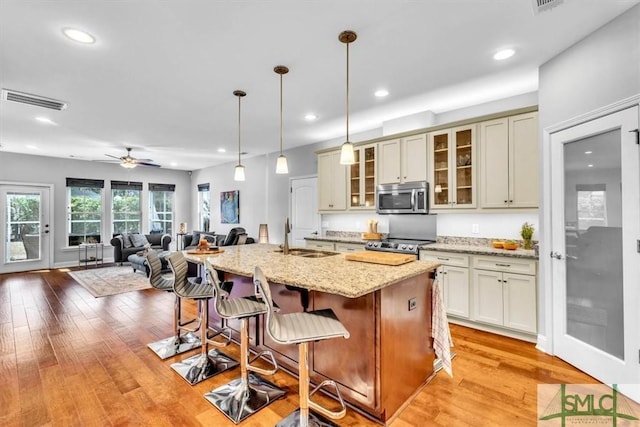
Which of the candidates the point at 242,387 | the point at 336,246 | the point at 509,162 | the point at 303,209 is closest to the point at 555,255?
the point at 509,162

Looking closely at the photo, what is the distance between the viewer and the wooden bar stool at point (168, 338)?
9.07 ft

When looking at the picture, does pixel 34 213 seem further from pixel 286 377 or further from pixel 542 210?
pixel 542 210

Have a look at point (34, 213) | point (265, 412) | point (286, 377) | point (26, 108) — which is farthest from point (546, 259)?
point (34, 213)

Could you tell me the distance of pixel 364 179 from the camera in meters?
4.79

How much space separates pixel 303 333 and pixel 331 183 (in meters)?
3.81

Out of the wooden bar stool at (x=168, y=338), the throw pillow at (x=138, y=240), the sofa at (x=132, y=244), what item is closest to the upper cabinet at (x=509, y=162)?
the wooden bar stool at (x=168, y=338)

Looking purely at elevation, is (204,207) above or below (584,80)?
below

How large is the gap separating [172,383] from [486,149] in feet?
12.9

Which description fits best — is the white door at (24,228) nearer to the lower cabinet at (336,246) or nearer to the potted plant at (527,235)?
the lower cabinet at (336,246)

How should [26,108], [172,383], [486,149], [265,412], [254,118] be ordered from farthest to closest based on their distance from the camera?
[254,118], [26,108], [486,149], [172,383], [265,412]

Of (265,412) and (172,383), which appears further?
(172,383)

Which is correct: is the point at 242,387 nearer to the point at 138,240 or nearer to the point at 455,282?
the point at 455,282

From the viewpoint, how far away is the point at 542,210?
2904 mm

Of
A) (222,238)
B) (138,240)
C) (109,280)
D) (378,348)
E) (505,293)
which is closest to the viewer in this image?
(378,348)
